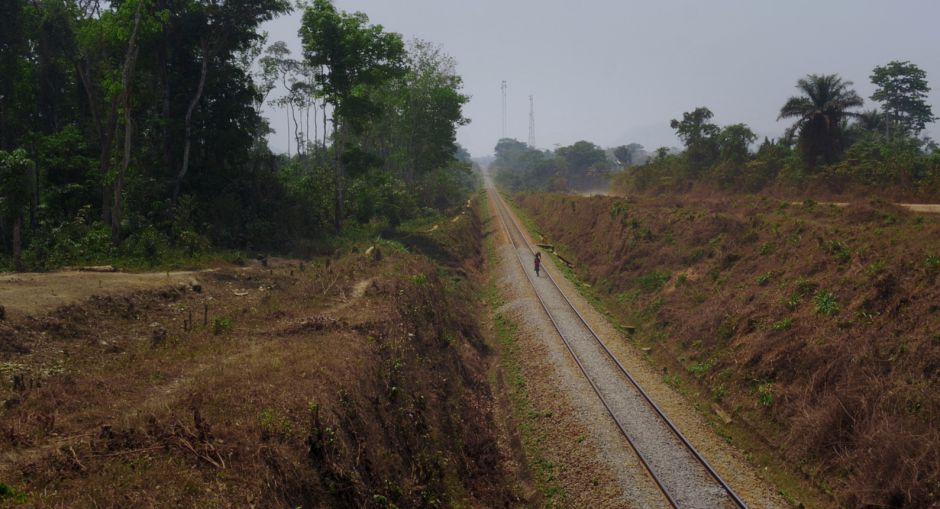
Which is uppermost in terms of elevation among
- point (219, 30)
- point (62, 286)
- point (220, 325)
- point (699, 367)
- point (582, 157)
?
point (582, 157)

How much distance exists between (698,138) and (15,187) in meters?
49.0

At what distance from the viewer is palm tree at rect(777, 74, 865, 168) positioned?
2933 cm

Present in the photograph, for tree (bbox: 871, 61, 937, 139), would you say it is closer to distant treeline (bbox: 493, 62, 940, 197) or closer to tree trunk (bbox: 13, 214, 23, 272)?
distant treeline (bbox: 493, 62, 940, 197)

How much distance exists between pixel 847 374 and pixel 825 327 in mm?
1919

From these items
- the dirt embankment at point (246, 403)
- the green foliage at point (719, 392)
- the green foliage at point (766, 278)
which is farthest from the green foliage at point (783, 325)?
the dirt embankment at point (246, 403)

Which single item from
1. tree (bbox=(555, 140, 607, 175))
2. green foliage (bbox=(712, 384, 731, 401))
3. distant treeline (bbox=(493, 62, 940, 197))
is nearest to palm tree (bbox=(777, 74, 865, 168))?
distant treeline (bbox=(493, 62, 940, 197))

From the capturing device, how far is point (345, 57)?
2920cm

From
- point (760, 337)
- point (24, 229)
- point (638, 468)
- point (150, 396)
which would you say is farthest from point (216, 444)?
point (24, 229)

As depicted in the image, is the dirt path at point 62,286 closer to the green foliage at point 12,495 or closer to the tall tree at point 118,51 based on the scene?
the tall tree at point 118,51

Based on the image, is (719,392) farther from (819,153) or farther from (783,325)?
(819,153)

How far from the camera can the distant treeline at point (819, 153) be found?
2383cm

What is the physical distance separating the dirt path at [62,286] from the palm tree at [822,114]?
35892 mm

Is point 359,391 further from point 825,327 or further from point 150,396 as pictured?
point 825,327

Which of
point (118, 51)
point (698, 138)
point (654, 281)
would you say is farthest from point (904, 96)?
point (118, 51)
